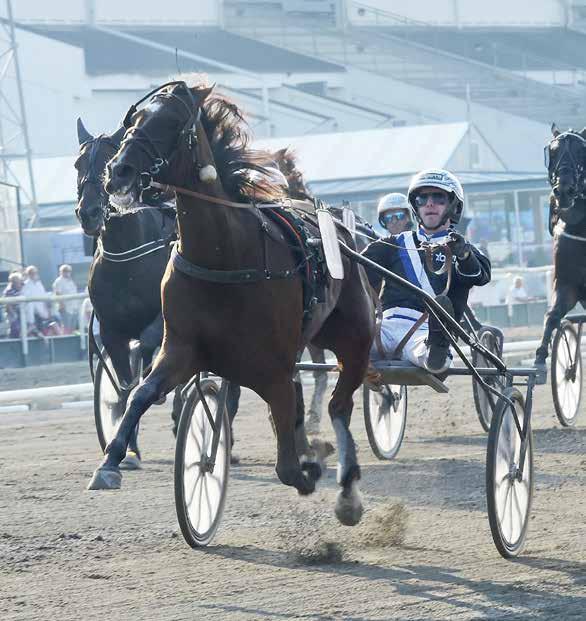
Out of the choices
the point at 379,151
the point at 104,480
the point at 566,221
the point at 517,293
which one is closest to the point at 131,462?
the point at 104,480

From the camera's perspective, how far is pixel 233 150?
5.20 meters

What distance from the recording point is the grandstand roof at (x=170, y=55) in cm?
3834

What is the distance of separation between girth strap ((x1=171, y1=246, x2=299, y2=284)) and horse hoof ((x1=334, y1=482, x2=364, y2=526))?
1070 millimetres

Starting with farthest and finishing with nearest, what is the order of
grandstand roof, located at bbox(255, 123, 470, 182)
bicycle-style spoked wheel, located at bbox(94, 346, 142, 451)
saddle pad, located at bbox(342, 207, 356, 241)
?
grandstand roof, located at bbox(255, 123, 470, 182), bicycle-style spoked wheel, located at bbox(94, 346, 142, 451), saddle pad, located at bbox(342, 207, 356, 241)

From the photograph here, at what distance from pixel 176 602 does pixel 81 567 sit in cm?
78

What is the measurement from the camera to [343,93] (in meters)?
40.9

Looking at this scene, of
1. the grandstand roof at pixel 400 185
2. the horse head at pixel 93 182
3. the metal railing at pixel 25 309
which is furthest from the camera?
the grandstand roof at pixel 400 185

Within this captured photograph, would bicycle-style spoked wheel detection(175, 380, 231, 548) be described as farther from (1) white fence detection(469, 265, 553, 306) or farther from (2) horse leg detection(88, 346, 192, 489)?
(1) white fence detection(469, 265, 553, 306)

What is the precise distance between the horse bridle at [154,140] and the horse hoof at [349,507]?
5.15ft

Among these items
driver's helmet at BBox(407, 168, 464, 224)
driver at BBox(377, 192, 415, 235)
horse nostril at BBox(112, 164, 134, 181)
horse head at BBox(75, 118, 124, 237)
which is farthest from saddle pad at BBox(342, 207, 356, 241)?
driver at BBox(377, 192, 415, 235)

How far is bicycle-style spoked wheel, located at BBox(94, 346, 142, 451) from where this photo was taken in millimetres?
8445

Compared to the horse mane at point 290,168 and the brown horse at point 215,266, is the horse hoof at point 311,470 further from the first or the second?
the horse mane at point 290,168

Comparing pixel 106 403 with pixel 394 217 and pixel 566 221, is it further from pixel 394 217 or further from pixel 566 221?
pixel 566 221

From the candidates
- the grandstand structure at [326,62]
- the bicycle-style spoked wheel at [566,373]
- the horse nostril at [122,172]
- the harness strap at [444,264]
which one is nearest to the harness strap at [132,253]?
the harness strap at [444,264]
